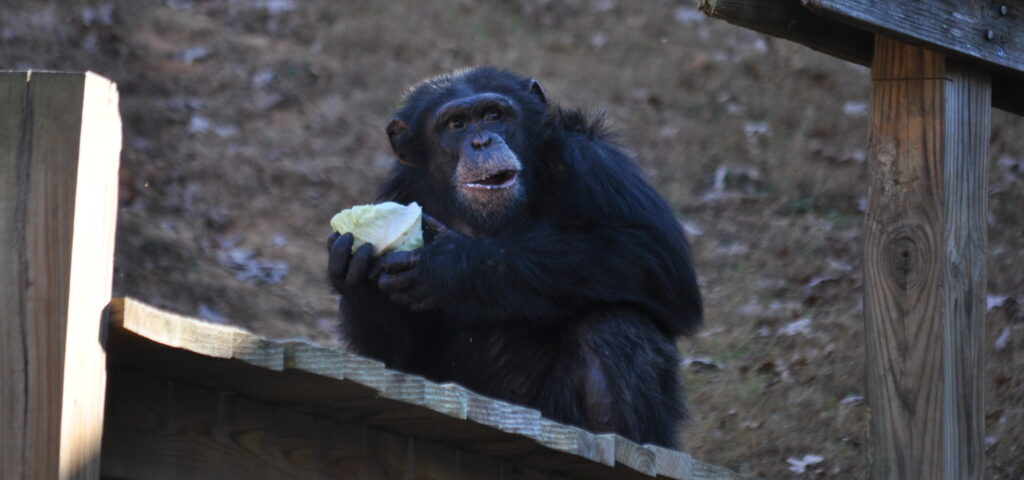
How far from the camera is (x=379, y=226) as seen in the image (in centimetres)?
504

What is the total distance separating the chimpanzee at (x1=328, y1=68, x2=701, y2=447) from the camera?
193 inches

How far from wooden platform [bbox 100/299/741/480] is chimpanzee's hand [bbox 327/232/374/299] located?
1.47 meters

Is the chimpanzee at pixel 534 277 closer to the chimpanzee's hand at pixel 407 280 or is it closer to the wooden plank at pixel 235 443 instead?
the chimpanzee's hand at pixel 407 280

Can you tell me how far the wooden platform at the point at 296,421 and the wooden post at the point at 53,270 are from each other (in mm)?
106

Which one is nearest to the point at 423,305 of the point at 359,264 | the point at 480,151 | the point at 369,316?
the point at 359,264

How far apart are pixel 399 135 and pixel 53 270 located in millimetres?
3555

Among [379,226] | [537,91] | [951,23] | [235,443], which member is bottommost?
[235,443]

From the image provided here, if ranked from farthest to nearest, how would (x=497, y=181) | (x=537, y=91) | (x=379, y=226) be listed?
(x=537, y=91), (x=497, y=181), (x=379, y=226)

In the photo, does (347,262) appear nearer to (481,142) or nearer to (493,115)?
(481,142)

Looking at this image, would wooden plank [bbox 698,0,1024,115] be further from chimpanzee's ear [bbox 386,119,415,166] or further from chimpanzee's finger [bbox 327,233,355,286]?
chimpanzee's ear [bbox 386,119,415,166]

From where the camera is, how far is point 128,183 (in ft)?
34.1

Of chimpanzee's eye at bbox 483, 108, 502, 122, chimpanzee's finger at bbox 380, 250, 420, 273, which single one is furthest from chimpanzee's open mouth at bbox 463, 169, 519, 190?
chimpanzee's finger at bbox 380, 250, 420, 273

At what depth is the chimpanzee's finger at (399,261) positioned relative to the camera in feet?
16.3

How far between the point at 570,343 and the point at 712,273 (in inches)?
194
